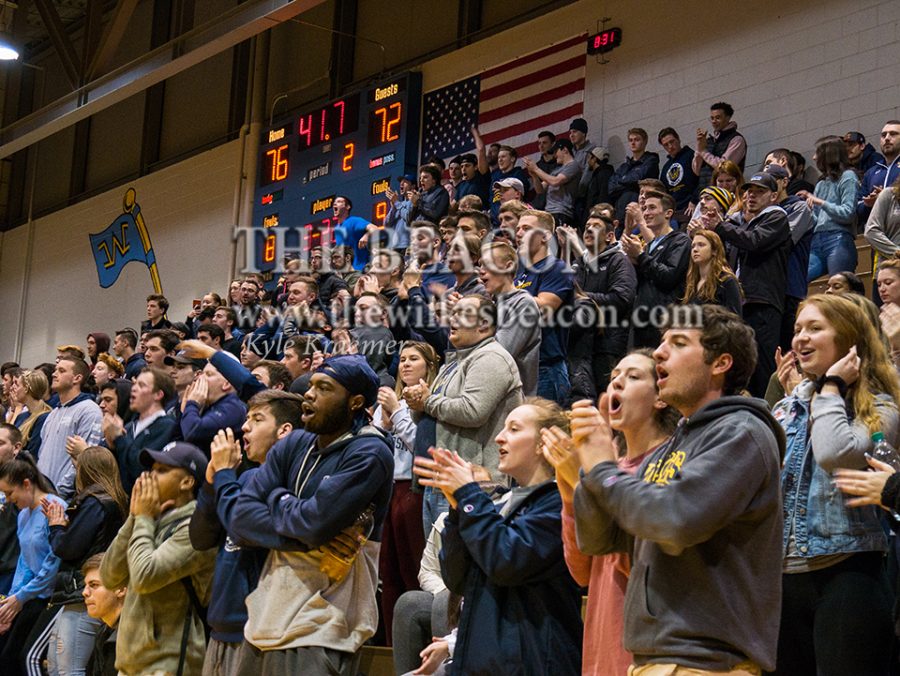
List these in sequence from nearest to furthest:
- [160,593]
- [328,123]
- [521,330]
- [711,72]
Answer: [160,593] < [521,330] < [711,72] < [328,123]

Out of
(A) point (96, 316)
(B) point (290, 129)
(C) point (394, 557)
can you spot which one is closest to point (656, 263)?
(C) point (394, 557)

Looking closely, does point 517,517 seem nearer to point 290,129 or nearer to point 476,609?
point 476,609

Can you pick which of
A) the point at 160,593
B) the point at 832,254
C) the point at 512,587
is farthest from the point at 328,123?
the point at 512,587

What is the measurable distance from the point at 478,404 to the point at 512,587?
1573mm

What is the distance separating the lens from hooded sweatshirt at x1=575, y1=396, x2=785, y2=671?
2594 mm

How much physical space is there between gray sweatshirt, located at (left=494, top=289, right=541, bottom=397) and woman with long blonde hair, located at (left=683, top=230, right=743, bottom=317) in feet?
4.14

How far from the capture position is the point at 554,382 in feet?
20.9

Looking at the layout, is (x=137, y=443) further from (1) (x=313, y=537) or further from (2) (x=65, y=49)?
(2) (x=65, y=49)

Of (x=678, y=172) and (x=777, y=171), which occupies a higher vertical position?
(x=678, y=172)

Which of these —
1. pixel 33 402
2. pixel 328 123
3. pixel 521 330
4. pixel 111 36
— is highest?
pixel 111 36

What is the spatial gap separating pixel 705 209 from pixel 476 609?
482 cm

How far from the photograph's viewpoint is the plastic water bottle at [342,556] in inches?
164

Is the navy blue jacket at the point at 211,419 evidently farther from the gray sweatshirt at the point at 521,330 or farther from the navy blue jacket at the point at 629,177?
A: the navy blue jacket at the point at 629,177

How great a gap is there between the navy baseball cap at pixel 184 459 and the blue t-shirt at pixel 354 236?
673 cm
